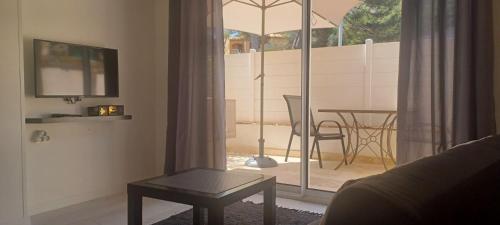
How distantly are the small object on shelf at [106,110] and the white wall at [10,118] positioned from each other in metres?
0.64

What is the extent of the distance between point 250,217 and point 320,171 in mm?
1725

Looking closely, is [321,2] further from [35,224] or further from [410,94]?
[35,224]

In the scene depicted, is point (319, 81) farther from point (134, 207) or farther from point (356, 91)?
point (134, 207)

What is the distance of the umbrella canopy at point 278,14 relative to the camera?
4387 millimetres

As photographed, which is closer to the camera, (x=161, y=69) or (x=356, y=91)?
(x=161, y=69)

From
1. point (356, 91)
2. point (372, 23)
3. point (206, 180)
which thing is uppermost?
point (372, 23)

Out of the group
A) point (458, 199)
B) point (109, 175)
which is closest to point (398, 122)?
point (458, 199)

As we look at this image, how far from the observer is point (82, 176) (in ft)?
10.5

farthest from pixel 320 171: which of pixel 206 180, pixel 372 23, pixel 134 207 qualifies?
pixel 134 207

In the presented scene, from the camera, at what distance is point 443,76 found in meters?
2.48

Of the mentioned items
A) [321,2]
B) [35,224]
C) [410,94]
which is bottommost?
[35,224]

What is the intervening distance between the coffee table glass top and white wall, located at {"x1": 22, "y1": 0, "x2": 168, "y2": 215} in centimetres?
130

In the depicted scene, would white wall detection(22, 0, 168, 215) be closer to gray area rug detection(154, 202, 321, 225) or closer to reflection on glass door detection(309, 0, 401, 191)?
gray area rug detection(154, 202, 321, 225)

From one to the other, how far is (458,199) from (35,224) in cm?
273
